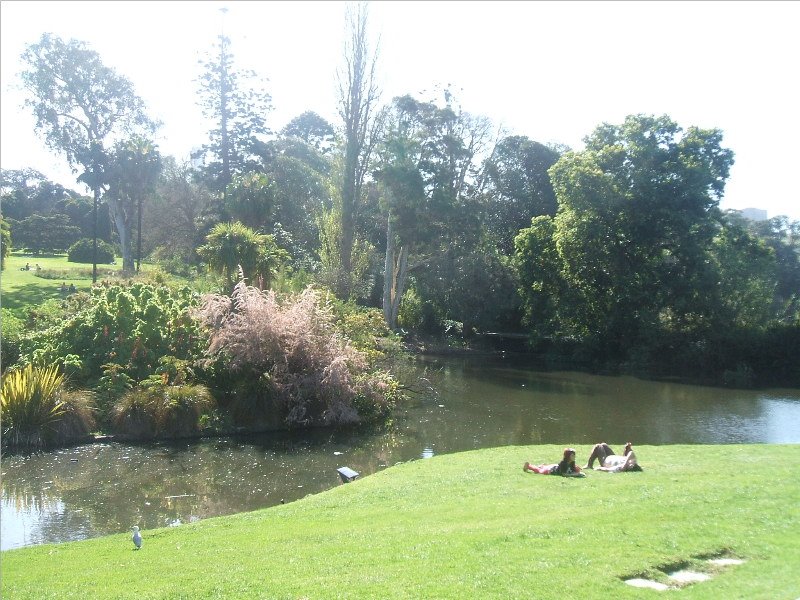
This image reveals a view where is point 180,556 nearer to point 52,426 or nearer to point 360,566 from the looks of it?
point 360,566

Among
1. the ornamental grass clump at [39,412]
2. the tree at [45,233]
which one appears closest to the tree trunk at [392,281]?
the ornamental grass clump at [39,412]

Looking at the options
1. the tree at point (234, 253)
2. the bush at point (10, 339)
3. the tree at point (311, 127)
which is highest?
the tree at point (311, 127)

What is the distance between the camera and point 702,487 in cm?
1096

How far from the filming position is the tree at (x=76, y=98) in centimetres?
4938

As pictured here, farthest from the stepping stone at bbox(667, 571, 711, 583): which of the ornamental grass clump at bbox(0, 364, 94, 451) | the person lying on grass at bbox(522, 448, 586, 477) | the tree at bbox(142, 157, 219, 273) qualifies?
A: the tree at bbox(142, 157, 219, 273)

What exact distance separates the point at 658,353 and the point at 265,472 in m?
28.2

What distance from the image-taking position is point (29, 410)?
18.4m

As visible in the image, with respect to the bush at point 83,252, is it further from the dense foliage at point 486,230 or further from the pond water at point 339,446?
the pond water at point 339,446

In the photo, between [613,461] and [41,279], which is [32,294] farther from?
[613,461]

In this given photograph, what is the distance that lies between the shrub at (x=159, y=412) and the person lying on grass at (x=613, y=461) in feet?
37.7

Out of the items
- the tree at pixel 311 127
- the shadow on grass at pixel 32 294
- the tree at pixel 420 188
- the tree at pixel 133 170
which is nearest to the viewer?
the shadow on grass at pixel 32 294

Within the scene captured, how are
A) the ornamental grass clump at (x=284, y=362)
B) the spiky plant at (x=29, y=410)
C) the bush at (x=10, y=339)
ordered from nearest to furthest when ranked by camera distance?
1. the spiky plant at (x=29, y=410)
2. the ornamental grass clump at (x=284, y=362)
3. the bush at (x=10, y=339)

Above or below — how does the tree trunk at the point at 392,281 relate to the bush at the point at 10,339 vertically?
above

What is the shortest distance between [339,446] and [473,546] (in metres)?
12.3
